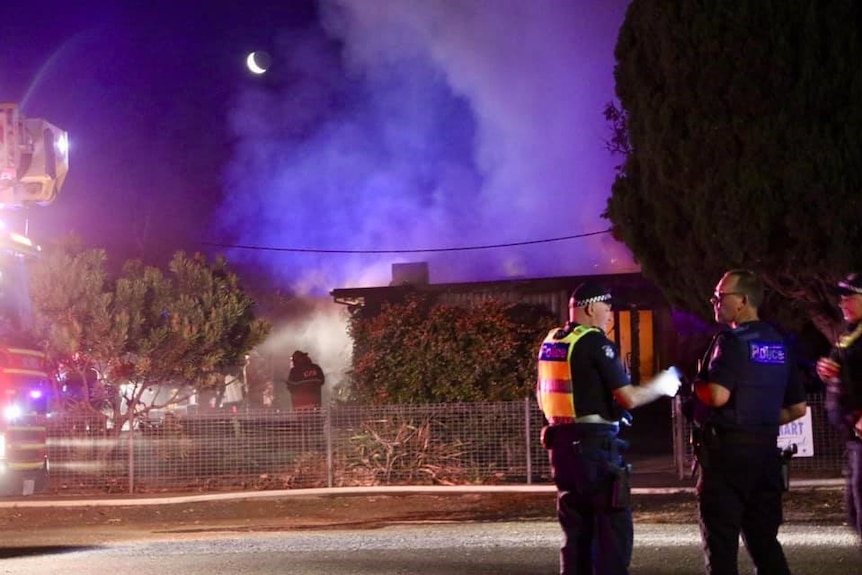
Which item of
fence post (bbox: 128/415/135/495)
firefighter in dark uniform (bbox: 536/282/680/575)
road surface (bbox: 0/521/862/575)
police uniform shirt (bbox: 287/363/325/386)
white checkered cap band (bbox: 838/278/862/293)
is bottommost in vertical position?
road surface (bbox: 0/521/862/575)

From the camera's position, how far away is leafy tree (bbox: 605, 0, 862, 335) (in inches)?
492

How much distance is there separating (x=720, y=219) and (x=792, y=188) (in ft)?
3.22

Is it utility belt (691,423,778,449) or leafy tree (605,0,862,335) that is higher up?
leafy tree (605,0,862,335)

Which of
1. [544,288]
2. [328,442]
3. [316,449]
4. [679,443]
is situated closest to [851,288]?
[679,443]

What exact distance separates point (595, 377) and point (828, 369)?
1558mm

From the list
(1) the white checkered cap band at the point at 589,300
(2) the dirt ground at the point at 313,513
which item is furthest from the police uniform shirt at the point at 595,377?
(2) the dirt ground at the point at 313,513

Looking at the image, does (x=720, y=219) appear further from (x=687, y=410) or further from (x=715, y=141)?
(x=687, y=410)

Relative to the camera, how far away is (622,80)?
585 inches

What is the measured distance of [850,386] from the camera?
20.0 feet

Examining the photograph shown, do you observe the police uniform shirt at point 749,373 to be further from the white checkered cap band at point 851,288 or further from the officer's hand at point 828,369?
the white checkered cap band at point 851,288

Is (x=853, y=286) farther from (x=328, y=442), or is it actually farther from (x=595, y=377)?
(x=328, y=442)

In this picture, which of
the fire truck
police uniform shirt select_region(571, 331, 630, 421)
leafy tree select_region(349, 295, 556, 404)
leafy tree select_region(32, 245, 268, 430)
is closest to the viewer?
police uniform shirt select_region(571, 331, 630, 421)

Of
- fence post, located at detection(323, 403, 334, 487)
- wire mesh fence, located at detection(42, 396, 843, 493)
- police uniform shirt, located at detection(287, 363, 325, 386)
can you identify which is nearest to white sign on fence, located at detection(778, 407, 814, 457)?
wire mesh fence, located at detection(42, 396, 843, 493)

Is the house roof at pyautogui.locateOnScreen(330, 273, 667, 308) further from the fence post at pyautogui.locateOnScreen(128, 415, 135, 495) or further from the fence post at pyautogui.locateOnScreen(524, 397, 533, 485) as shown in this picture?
the fence post at pyautogui.locateOnScreen(128, 415, 135, 495)
